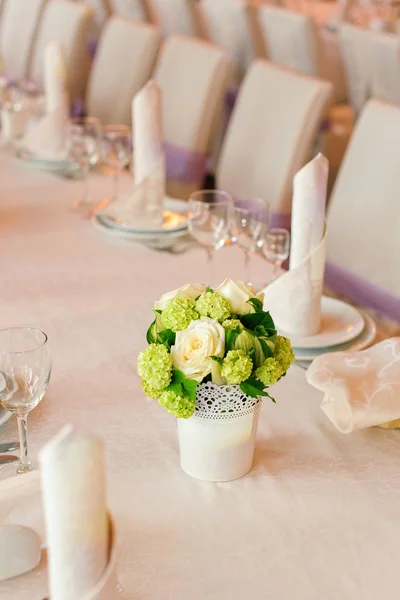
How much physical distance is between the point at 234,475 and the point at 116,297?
63 cm

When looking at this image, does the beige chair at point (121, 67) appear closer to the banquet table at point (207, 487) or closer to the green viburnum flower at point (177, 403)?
the banquet table at point (207, 487)

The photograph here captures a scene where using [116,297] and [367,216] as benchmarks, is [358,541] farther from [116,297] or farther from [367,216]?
[367,216]

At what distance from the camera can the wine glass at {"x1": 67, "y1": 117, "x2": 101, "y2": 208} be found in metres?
2.17

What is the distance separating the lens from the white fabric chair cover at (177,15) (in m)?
4.55

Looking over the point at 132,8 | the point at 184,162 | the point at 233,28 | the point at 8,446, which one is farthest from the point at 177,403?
the point at 132,8

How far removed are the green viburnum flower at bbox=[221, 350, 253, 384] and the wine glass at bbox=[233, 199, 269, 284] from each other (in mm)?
684

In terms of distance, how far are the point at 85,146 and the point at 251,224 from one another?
0.68 metres

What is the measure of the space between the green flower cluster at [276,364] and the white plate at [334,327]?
0.31 meters

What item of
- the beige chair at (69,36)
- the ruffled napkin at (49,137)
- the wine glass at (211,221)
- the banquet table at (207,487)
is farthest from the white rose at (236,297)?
the beige chair at (69,36)

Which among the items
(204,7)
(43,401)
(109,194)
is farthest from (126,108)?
(43,401)

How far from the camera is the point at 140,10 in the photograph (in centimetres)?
517

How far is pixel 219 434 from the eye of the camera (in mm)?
1058

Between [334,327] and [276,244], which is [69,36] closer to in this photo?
→ [276,244]

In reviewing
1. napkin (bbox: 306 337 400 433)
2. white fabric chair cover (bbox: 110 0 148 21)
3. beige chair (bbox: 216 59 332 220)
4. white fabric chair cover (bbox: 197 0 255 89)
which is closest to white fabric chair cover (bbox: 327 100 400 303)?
beige chair (bbox: 216 59 332 220)
